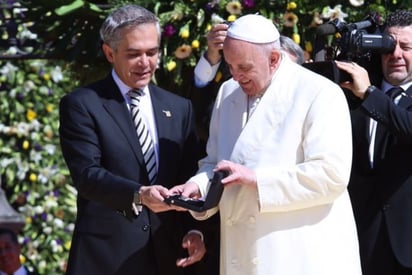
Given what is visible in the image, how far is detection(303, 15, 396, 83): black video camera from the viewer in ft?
20.9

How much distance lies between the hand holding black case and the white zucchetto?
1.76 feet

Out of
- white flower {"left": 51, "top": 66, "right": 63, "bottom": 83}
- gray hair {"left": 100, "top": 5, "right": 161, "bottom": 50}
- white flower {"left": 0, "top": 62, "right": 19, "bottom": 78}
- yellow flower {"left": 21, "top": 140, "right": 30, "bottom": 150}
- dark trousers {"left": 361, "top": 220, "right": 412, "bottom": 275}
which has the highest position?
gray hair {"left": 100, "top": 5, "right": 161, "bottom": 50}

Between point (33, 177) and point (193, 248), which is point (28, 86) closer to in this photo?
point (33, 177)

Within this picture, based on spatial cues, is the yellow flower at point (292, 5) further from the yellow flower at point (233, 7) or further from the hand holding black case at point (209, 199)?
the hand holding black case at point (209, 199)

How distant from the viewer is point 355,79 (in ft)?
20.8

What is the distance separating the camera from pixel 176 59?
7.85 m

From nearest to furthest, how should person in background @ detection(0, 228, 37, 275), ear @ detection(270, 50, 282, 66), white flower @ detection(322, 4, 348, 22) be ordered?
ear @ detection(270, 50, 282, 66), white flower @ detection(322, 4, 348, 22), person in background @ detection(0, 228, 37, 275)

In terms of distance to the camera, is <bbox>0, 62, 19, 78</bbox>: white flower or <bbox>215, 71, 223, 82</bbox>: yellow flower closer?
<bbox>215, 71, 223, 82</bbox>: yellow flower

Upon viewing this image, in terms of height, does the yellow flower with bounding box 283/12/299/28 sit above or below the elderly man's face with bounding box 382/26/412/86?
below

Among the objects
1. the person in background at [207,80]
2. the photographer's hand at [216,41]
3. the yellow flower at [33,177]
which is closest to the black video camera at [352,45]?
the person in background at [207,80]

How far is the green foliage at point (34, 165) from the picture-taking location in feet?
41.9

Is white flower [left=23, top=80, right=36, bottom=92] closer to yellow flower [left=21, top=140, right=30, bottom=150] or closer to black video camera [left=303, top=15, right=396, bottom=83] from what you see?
yellow flower [left=21, top=140, right=30, bottom=150]

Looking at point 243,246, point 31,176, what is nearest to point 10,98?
point 31,176

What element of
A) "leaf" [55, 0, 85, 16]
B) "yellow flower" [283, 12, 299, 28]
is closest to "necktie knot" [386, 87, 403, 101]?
"yellow flower" [283, 12, 299, 28]
